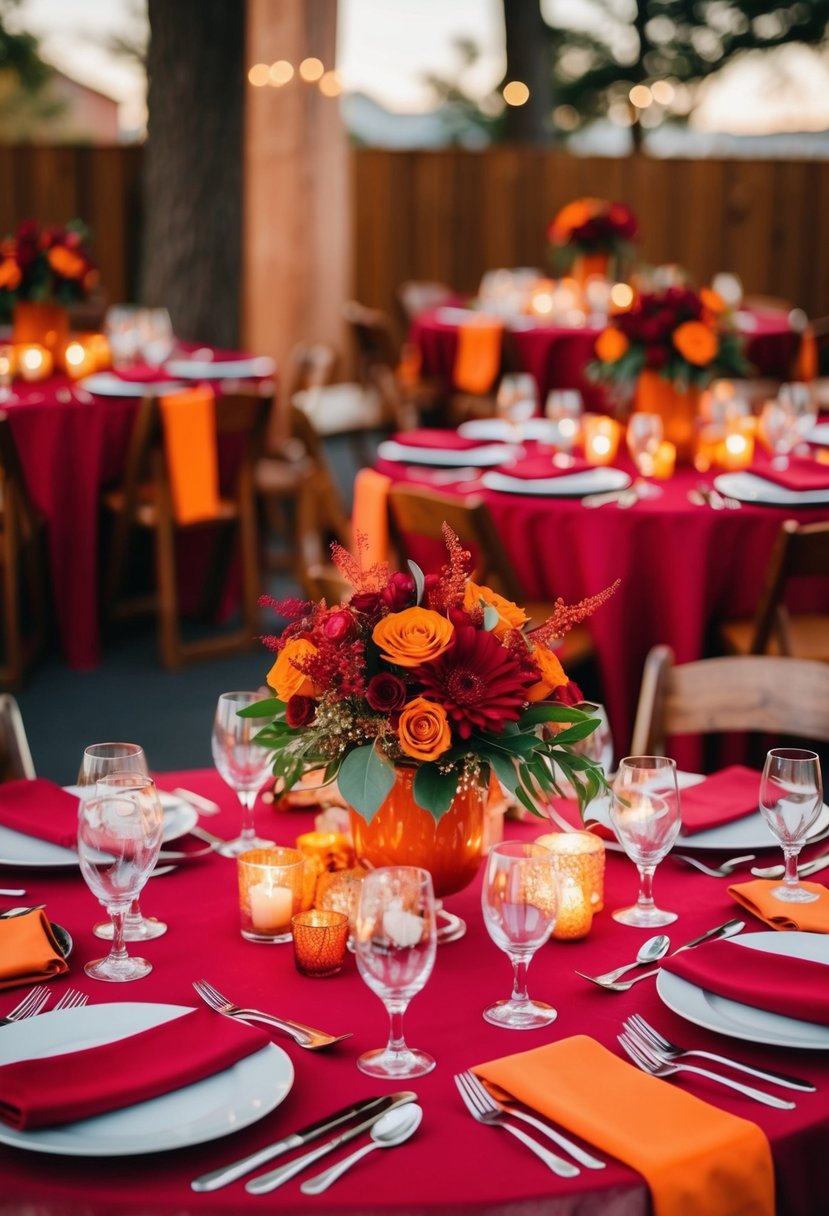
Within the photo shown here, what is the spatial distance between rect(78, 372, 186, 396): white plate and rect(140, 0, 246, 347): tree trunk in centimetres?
259

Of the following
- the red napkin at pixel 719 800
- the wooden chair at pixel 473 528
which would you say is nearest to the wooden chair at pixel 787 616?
the wooden chair at pixel 473 528

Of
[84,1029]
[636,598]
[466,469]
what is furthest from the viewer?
[466,469]

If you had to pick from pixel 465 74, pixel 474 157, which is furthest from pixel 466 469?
pixel 465 74

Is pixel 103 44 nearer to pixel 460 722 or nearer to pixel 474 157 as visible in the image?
pixel 474 157

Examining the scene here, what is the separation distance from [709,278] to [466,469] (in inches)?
293

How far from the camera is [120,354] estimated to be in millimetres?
6008

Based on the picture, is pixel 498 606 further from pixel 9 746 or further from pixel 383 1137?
pixel 9 746

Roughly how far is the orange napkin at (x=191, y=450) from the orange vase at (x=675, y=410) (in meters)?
1.60

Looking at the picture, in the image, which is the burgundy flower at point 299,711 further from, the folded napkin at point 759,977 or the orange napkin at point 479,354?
the orange napkin at point 479,354

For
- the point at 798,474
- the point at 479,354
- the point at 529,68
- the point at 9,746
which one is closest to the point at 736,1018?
the point at 9,746

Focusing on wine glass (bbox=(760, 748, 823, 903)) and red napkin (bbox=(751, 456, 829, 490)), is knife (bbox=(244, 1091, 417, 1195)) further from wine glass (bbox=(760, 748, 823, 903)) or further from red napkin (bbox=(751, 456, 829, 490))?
red napkin (bbox=(751, 456, 829, 490))

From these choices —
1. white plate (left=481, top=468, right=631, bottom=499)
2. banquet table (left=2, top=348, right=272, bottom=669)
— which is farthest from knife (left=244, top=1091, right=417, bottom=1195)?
banquet table (left=2, top=348, right=272, bottom=669)

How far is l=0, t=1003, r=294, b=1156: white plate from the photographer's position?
121cm

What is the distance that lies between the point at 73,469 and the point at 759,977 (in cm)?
408
